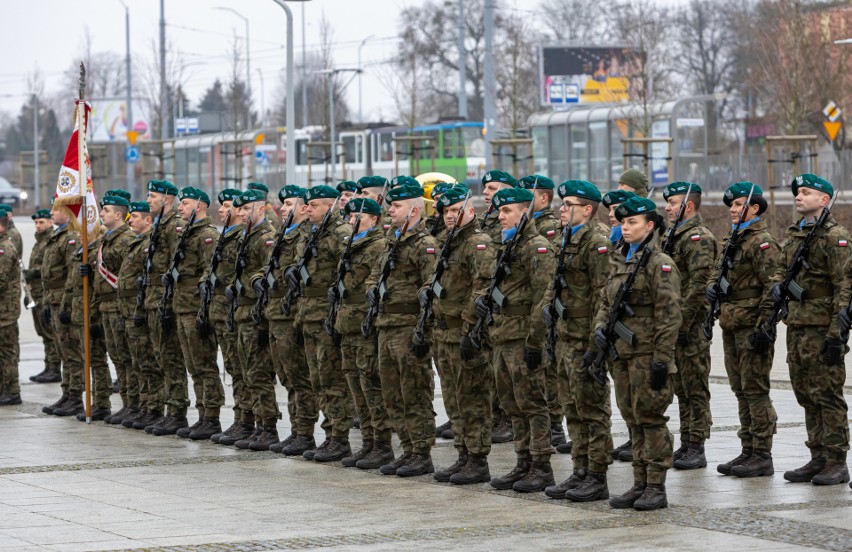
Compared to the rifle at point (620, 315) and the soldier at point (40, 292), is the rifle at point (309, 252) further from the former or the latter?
the soldier at point (40, 292)

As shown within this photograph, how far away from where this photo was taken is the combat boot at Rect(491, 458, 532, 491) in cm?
1101

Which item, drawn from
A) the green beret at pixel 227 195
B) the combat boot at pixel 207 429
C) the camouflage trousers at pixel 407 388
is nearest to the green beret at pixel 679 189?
the camouflage trousers at pixel 407 388

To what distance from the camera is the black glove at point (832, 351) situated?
1048 cm

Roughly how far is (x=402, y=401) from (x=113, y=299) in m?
4.45

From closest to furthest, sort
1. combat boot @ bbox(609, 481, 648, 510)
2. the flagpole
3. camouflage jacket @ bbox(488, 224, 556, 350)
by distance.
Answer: combat boot @ bbox(609, 481, 648, 510), camouflage jacket @ bbox(488, 224, 556, 350), the flagpole

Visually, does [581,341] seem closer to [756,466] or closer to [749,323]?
[749,323]

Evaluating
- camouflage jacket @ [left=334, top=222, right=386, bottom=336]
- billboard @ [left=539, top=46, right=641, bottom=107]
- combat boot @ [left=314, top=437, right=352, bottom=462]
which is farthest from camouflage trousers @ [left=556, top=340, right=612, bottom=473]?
billboard @ [left=539, top=46, right=641, bottom=107]

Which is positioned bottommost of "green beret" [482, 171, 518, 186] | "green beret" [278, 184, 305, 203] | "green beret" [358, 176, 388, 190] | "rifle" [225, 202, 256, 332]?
"rifle" [225, 202, 256, 332]

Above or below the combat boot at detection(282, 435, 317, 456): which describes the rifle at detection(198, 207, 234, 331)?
above

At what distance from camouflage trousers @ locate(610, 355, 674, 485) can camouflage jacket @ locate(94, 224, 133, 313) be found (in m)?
6.77

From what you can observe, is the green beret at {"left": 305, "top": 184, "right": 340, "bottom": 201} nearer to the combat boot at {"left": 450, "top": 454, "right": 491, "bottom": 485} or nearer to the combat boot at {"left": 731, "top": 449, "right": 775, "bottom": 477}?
the combat boot at {"left": 450, "top": 454, "right": 491, "bottom": 485}

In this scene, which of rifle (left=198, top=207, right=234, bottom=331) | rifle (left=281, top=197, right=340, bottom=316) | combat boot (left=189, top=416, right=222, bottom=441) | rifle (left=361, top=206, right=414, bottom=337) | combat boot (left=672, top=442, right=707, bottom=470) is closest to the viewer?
combat boot (left=672, top=442, right=707, bottom=470)

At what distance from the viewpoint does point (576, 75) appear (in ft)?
202

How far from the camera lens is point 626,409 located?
398 inches
